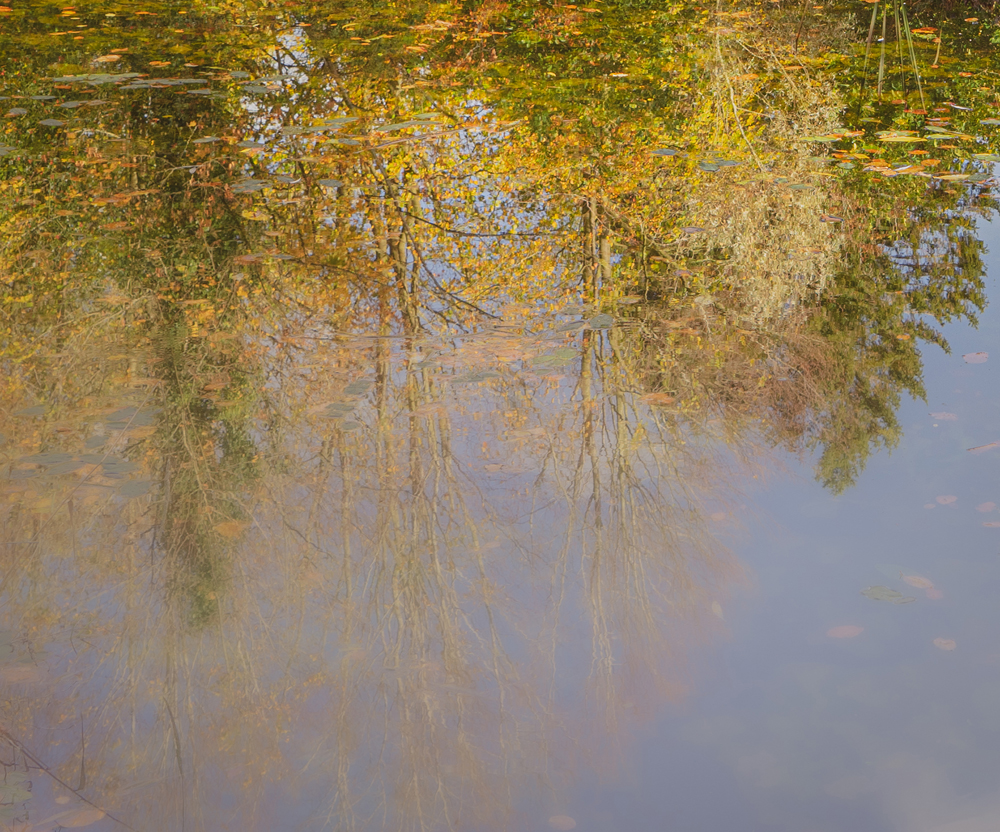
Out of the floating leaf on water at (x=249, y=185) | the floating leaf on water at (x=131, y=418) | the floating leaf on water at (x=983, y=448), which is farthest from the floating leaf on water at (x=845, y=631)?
the floating leaf on water at (x=249, y=185)

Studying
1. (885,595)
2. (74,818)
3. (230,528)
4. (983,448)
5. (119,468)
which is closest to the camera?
(74,818)

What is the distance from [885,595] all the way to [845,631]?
25cm

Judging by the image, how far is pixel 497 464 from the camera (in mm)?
3777

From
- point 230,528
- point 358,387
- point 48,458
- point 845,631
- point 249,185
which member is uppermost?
point 249,185

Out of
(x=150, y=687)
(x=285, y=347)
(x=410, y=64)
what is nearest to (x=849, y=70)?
(x=410, y=64)

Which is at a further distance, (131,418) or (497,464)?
(131,418)

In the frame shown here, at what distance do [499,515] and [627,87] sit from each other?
18.4 ft

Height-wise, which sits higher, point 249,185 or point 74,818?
point 249,185

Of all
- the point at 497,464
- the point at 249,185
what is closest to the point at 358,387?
the point at 497,464

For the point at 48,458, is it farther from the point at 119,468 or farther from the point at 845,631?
the point at 845,631

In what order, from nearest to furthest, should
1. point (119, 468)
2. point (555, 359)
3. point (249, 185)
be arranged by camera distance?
point (119, 468) < point (555, 359) < point (249, 185)

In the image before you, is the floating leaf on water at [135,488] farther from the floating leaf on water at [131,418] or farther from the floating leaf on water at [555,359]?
the floating leaf on water at [555,359]

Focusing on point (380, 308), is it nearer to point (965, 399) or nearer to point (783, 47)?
point (965, 399)

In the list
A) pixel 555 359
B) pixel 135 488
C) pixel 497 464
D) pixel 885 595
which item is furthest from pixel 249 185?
pixel 885 595
